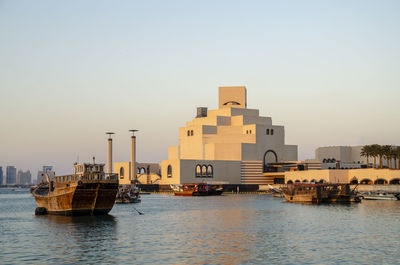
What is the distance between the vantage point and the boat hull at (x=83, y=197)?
6675 centimetres

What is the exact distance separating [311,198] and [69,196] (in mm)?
53758

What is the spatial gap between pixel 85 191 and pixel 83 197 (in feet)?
3.76

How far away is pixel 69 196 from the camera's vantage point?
6762cm

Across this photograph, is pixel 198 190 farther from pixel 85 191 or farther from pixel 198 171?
pixel 85 191

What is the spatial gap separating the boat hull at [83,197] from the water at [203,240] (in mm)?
1296

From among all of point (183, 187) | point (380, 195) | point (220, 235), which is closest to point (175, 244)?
point (220, 235)

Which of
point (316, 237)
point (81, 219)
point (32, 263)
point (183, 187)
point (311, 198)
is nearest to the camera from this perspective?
point (32, 263)

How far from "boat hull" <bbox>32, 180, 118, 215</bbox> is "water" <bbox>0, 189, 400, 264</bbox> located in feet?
4.25

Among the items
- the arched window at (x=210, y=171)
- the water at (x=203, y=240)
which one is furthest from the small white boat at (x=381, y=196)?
the arched window at (x=210, y=171)

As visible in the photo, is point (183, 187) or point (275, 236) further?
point (183, 187)

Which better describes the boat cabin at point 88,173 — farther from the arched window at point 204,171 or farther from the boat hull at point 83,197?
the arched window at point 204,171

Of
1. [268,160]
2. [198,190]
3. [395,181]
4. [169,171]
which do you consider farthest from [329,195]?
[268,160]

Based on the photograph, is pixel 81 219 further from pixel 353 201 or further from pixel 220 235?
pixel 353 201

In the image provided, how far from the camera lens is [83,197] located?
6769 cm
